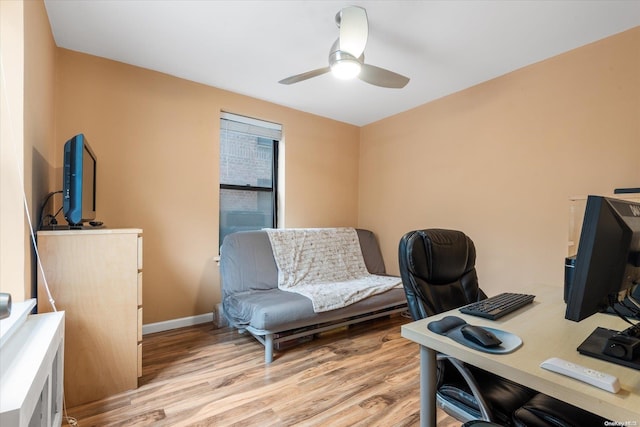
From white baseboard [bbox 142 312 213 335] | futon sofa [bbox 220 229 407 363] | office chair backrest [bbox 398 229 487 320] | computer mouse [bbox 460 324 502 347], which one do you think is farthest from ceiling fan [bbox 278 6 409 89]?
white baseboard [bbox 142 312 213 335]

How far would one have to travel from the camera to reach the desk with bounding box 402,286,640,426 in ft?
2.10

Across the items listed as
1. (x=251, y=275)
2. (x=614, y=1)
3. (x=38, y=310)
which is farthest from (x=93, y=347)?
(x=614, y=1)

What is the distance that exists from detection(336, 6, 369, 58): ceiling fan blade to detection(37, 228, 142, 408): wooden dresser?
70.0 inches

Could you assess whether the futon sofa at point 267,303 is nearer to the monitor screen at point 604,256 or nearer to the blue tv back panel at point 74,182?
the blue tv back panel at point 74,182

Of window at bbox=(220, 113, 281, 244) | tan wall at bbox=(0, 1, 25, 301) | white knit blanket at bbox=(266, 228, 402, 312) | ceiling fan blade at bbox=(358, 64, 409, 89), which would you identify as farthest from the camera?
window at bbox=(220, 113, 281, 244)

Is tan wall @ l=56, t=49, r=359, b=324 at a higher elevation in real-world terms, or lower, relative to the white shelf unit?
higher

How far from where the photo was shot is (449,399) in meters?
1.12

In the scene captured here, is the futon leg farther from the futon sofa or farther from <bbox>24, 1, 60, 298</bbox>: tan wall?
<bbox>24, 1, 60, 298</bbox>: tan wall

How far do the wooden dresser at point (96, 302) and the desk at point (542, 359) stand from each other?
1702 millimetres

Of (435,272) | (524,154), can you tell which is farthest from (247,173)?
(524,154)

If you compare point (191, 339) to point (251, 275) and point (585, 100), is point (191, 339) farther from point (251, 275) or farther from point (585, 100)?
point (585, 100)

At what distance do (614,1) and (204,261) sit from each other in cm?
363

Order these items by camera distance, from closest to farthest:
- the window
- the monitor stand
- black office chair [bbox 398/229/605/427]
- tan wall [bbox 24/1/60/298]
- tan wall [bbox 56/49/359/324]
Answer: the monitor stand → black office chair [bbox 398/229/605/427] → tan wall [bbox 24/1/60/298] → tan wall [bbox 56/49/359/324] → the window

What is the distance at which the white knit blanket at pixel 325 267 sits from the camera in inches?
107
